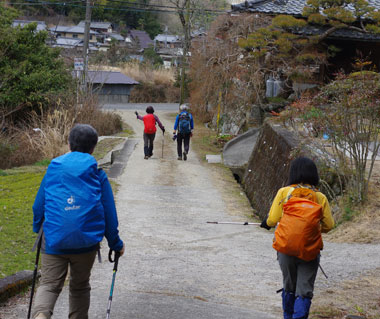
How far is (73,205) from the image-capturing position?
3643 mm

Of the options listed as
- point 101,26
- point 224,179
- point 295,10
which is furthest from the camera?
point 101,26

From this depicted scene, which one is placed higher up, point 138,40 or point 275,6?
point 138,40

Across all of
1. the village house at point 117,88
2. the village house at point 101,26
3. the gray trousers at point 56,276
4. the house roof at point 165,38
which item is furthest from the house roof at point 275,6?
the village house at point 101,26

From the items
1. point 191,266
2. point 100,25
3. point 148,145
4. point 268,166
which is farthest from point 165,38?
point 191,266

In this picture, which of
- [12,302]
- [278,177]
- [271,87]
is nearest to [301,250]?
[12,302]

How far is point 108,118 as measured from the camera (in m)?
24.9

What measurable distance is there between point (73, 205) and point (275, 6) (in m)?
17.0

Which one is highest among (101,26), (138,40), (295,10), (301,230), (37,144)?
(101,26)

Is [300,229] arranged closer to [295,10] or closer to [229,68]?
[295,10]

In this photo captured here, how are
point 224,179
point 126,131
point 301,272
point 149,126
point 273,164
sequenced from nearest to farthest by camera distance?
point 301,272 → point 273,164 → point 224,179 → point 149,126 → point 126,131

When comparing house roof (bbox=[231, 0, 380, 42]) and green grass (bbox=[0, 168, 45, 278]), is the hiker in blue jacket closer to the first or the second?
green grass (bbox=[0, 168, 45, 278])

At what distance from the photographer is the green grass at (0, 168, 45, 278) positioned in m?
6.20

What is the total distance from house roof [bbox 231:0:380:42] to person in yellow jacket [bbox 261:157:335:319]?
556 inches

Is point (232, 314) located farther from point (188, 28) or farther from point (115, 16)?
point (115, 16)
